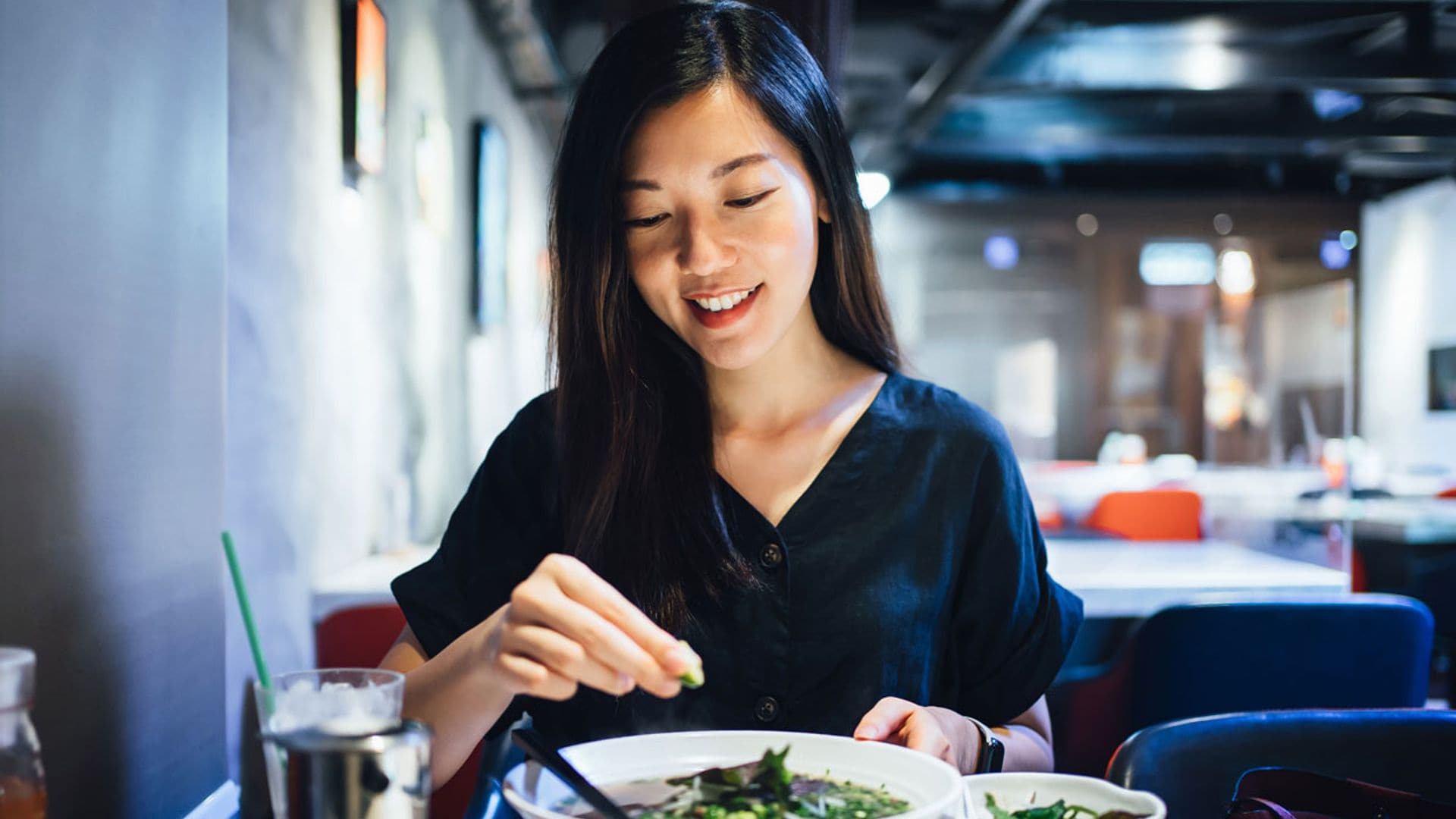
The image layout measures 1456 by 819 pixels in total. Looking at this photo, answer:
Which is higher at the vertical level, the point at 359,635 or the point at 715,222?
the point at 715,222

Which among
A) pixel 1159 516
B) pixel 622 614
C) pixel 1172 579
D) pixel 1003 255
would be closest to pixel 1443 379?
pixel 1003 255

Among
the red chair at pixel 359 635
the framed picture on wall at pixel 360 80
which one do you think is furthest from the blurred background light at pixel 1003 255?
the red chair at pixel 359 635

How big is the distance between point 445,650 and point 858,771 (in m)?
0.39

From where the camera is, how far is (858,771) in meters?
0.86

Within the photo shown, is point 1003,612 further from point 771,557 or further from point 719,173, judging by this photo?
point 719,173

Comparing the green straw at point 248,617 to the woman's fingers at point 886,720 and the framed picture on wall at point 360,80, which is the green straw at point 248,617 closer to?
the woman's fingers at point 886,720

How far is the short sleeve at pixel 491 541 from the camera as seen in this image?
50.1 inches

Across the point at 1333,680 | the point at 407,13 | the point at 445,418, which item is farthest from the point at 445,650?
the point at 445,418

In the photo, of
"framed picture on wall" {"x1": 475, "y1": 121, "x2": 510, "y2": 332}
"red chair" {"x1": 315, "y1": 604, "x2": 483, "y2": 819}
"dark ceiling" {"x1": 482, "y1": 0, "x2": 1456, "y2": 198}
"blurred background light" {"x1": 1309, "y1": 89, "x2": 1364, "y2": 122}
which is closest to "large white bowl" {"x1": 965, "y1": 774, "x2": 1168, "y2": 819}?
"red chair" {"x1": 315, "y1": 604, "x2": 483, "y2": 819}

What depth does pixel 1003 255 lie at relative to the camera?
9.80 metres

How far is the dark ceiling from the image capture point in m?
6.06

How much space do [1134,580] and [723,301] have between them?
201 cm

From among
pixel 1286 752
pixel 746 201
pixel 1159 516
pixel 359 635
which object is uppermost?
pixel 746 201

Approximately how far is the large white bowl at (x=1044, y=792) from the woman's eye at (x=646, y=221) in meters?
0.67
